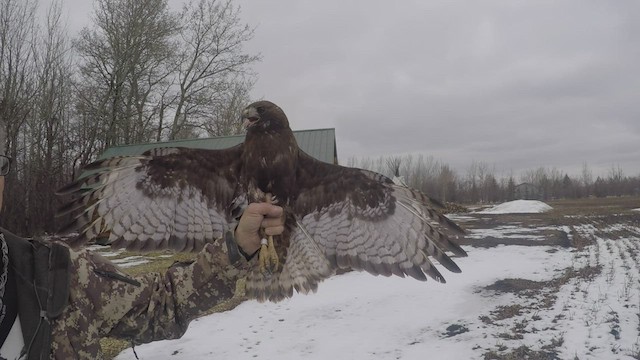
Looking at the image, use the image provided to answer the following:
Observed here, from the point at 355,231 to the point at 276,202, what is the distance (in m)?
0.65

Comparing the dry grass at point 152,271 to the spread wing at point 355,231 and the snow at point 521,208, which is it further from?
the snow at point 521,208

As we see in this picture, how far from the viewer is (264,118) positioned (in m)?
2.61

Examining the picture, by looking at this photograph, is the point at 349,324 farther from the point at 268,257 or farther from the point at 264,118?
the point at 264,118

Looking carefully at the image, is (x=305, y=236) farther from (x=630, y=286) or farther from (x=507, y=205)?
(x=507, y=205)

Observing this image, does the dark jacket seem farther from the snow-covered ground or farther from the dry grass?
the snow-covered ground

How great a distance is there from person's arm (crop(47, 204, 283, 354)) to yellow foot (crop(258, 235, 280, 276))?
0.05m

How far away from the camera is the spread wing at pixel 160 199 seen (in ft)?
8.61

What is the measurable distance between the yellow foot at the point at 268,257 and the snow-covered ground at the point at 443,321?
3.74m

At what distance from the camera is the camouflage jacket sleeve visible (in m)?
1.86

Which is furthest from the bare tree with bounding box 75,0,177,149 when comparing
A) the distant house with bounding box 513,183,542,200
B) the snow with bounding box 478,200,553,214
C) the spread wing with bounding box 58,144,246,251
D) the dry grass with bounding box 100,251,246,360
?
the distant house with bounding box 513,183,542,200

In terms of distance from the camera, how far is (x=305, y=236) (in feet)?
9.61

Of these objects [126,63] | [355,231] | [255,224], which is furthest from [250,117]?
[126,63]

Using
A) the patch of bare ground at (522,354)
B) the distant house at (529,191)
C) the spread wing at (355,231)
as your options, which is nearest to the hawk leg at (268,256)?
the spread wing at (355,231)

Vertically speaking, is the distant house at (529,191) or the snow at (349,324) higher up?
the distant house at (529,191)
